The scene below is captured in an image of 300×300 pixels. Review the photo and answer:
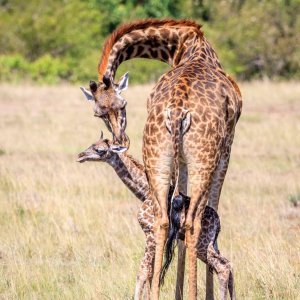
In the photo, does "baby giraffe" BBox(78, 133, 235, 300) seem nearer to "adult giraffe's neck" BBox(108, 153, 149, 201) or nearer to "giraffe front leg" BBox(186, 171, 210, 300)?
"giraffe front leg" BBox(186, 171, 210, 300)

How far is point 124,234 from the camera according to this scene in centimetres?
906

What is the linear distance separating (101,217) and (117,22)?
28.8m

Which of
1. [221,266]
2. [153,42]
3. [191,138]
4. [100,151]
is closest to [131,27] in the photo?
[153,42]

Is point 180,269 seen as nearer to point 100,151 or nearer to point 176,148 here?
point 100,151

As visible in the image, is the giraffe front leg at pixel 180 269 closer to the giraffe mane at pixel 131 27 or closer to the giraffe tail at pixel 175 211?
the giraffe tail at pixel 175 211

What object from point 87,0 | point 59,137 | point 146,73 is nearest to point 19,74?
point 146,73

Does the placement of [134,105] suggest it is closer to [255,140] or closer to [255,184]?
[255,140]

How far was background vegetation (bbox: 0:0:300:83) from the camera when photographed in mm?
33531

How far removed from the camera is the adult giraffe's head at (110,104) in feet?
23.0

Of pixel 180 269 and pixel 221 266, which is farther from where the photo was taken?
pixel 180 269

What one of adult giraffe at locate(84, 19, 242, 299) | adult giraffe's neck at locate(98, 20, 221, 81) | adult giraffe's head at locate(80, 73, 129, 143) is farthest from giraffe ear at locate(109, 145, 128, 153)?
adult giraffe's neck at locate(98, 20, 221, 81)

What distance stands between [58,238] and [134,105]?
13849 mm

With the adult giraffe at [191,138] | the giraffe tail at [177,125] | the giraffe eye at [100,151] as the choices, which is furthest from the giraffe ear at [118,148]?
the giraffe tail at [177,125]

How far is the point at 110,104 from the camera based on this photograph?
703 centimetres
